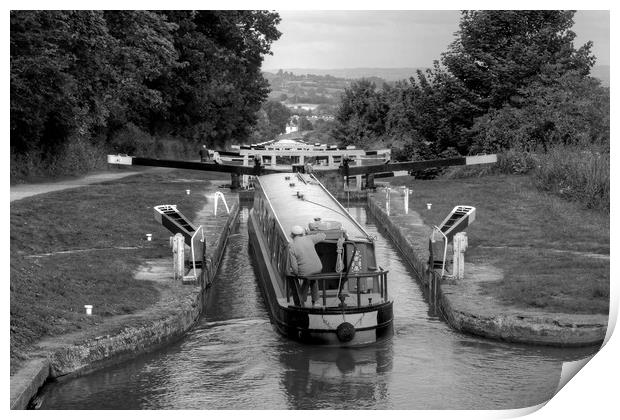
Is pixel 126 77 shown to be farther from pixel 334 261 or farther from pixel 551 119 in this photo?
pixel 334 261

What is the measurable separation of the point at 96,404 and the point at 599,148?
22774 mm

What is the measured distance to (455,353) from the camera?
16.3m

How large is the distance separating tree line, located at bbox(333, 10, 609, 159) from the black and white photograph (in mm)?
101

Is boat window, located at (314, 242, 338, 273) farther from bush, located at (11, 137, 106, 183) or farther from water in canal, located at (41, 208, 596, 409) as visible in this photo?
bush, located at (11, 137, 106, 183)

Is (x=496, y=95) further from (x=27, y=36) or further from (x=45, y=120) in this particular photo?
(x=27, y=36)

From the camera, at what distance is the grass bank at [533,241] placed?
18.4 metres

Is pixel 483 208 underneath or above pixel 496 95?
underneath

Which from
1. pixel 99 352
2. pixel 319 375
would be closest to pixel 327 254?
pixel 319 375

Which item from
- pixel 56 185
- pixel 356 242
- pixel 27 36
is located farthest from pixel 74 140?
pixel 356 242

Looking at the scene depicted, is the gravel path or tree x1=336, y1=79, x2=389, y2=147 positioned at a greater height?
tree x1=336, y1=79, x2=389, y2=147

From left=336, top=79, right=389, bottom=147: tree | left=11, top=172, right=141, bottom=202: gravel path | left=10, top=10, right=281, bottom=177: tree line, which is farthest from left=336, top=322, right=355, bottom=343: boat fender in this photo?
left=336, top=79, right=389, bottom=147: tree

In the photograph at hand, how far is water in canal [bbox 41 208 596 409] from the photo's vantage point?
14055mm

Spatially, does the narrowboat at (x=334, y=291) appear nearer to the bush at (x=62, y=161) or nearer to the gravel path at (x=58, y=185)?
the gravel path at (x=58, y=185)
